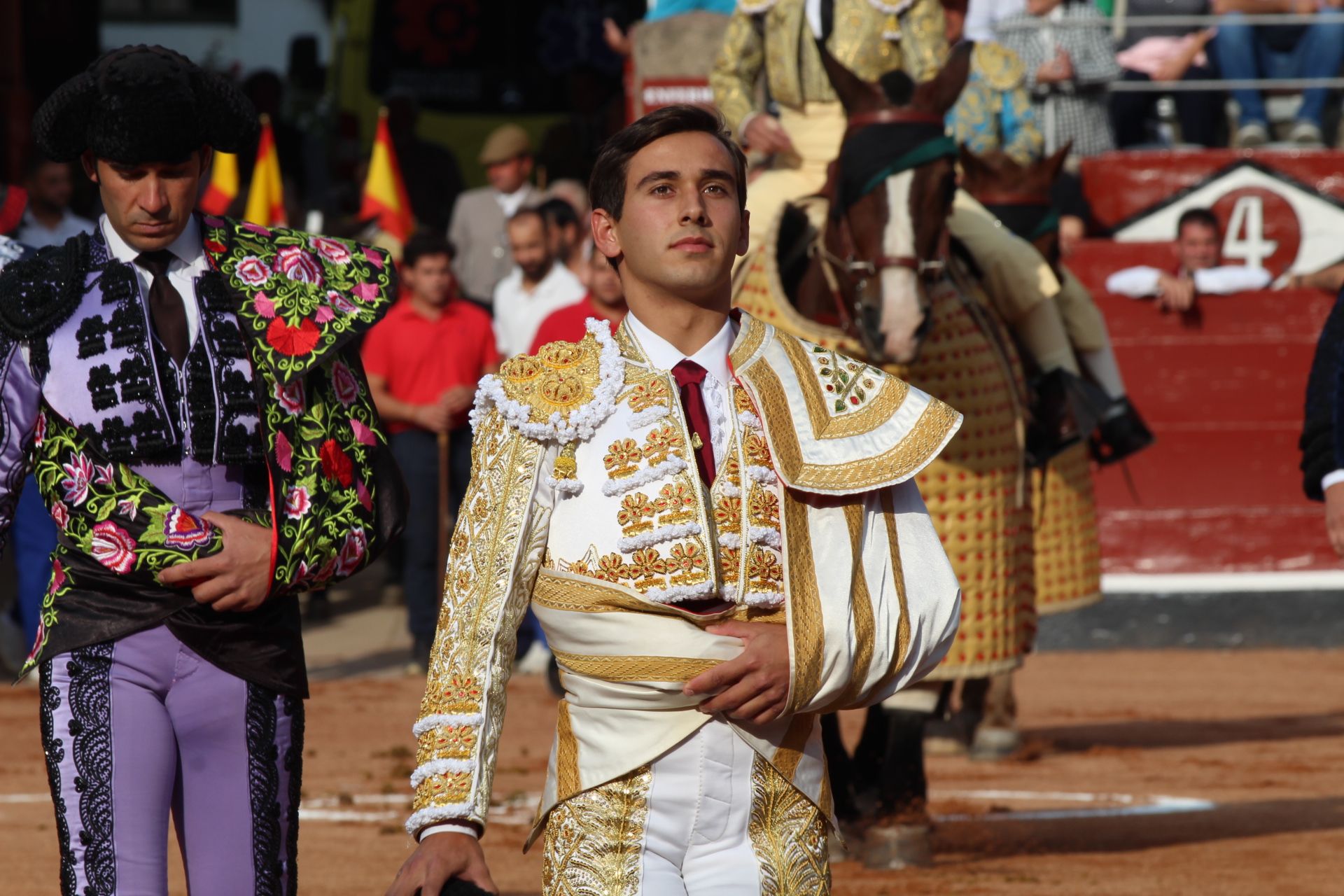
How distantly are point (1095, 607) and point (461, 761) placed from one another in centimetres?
812

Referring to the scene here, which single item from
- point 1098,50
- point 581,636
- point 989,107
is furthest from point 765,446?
point 1098,50

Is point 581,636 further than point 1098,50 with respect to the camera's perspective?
No

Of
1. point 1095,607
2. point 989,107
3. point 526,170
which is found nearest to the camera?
point 989,107

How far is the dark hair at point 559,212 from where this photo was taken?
10648 mm

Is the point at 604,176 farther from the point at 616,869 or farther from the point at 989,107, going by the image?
the point at 989,107

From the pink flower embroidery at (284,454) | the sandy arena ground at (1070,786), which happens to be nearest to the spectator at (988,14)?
the sandy arena ground at (1070,786)

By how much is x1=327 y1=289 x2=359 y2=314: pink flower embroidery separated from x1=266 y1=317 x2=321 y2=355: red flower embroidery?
0.07 metres

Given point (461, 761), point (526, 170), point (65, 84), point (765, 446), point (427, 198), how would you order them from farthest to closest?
point (427, 198), point (526, 170), point (65, 84), point (765, 446), point (461, 761)

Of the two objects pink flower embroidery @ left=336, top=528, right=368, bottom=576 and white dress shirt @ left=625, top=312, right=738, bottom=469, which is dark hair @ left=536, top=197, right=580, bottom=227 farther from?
white dress shirt @ left=625, top=312, right=738, bottom=469

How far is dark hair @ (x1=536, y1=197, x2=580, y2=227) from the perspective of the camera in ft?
34.9

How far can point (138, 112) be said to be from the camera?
10.8ft

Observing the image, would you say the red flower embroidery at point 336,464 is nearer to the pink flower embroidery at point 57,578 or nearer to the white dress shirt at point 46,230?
the pink flower embroidery at point 57,578

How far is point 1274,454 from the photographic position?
35.5ft

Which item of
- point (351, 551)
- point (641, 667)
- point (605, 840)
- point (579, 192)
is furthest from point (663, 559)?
point (579, 192)
